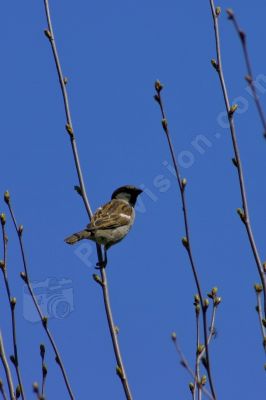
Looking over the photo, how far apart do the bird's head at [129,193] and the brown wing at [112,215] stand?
29cm

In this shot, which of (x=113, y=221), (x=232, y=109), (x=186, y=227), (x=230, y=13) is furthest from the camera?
(x=113, y=221)

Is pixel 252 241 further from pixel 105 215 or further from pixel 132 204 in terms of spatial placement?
pixel 132 204

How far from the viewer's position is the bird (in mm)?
6977

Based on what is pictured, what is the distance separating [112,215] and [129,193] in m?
1.19

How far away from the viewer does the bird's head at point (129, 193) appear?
895 centimetres

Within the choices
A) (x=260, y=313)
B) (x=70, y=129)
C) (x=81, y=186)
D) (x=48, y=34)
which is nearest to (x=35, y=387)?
(x=260, y=313)

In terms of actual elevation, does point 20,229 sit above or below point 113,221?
below

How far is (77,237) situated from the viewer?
22.5 ft

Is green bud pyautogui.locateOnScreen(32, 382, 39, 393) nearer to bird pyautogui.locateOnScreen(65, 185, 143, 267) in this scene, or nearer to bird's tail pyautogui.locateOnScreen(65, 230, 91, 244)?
bird pyautogui.locateOnScreen(65, 185, 143, 267)

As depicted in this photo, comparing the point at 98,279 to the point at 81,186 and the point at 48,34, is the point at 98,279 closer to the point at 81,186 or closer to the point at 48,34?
the point at 81,186

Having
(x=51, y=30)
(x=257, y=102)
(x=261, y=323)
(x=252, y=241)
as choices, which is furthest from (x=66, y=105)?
(x=257, y=102)

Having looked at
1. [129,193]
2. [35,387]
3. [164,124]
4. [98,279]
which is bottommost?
[35,387]

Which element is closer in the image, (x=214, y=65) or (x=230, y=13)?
(x=230, y=13)

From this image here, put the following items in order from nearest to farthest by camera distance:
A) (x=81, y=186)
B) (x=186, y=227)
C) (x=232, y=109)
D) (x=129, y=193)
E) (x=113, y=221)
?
(x=186, y=227), (x=232, y=109), (x=81, y=186), (x=113, y=221), (x=129, y=193)
